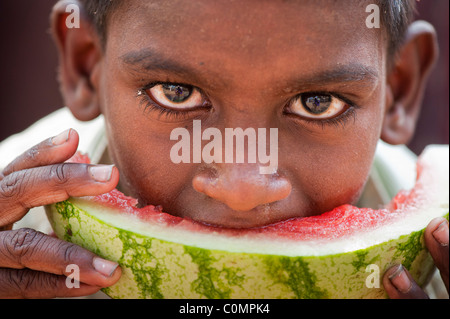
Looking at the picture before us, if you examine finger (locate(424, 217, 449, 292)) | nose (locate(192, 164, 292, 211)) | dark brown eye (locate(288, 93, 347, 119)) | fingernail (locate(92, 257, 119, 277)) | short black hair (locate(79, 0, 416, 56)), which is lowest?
fingernail (locate(92, 257, 119, 277))

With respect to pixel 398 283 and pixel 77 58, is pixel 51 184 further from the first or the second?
pixel 398 283

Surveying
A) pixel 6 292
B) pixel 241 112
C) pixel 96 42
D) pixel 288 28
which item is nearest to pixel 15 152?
pixel 96 42

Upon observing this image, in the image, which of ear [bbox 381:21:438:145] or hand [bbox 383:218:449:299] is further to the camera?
ear [bbox 381:21:438:145]

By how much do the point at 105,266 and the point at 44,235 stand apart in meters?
0.26

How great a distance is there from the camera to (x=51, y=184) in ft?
5.08

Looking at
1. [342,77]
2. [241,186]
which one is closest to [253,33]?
[342,77]

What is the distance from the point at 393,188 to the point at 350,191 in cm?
69

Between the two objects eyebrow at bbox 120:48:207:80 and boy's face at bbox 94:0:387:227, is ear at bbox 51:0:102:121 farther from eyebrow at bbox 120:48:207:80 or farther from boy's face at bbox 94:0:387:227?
eyebrow at bbox 120:48:207:80

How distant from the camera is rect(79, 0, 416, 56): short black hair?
1725 millimetres

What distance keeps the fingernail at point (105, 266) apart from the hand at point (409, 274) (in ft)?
2.52

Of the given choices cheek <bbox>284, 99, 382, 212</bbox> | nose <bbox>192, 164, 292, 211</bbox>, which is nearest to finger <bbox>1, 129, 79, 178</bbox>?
nose <bbox>192, 164, 292, 211</bbox>

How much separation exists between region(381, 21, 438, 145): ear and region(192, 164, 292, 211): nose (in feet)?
2.98

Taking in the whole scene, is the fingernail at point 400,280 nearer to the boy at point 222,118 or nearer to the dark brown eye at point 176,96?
the boy at point 222,118

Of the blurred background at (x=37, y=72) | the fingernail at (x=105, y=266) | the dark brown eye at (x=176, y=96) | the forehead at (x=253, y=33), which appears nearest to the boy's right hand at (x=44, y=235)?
the fingernail at (x=105, y=266)
